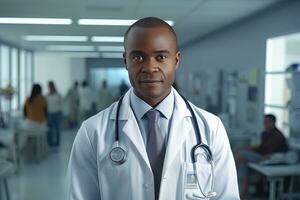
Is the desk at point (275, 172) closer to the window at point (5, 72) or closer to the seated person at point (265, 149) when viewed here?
the seated person at point (265, 149)

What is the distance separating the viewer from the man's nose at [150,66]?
0.97 meters

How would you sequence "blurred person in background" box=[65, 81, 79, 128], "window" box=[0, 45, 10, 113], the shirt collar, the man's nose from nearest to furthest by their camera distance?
→ the man's nose → the shirt collar → "window" box=[0, 45, 10, 113] → "blurred person in background" box=[65, 81, 79, 128]

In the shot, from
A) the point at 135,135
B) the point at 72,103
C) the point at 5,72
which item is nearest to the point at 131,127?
the point at 135,135

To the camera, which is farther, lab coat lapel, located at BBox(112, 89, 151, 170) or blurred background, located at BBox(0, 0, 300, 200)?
blurred background, located at BBox(0, 0, 300, 200)

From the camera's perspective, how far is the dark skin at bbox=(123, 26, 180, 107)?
38.6 inches

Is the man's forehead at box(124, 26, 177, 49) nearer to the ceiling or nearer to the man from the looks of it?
the man

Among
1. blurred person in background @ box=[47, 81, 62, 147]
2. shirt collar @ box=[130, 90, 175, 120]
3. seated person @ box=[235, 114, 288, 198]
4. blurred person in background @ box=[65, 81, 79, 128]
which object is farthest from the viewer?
blurred person in background @ box=[65, 81, 79, 128]

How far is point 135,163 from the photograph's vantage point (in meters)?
1.03

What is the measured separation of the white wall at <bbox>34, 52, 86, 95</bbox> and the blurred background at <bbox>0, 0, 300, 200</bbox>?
3.87m

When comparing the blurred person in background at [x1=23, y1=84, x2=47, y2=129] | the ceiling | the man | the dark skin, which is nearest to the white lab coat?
the man

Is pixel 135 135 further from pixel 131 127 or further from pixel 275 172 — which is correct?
pixel 275 172

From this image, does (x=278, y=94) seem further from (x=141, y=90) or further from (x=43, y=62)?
(x=43, y=62)

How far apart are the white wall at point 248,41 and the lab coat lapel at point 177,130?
302 centimetres

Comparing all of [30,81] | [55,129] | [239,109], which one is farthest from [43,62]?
[239,109]
